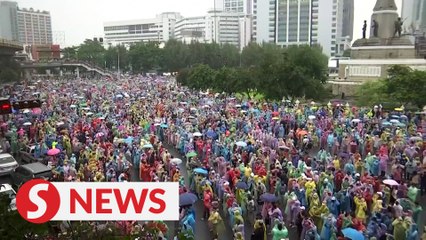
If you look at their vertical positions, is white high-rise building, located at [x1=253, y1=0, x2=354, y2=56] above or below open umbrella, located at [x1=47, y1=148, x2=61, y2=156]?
above

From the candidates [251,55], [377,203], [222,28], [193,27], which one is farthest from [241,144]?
[193,27]

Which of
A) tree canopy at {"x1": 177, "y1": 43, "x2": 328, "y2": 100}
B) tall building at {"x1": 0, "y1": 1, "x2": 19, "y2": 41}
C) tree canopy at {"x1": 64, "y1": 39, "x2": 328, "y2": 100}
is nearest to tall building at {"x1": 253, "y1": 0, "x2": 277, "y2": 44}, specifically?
tree canopy at {"x1": 64, "y1": 39, "x2": 328, "y2": 100}

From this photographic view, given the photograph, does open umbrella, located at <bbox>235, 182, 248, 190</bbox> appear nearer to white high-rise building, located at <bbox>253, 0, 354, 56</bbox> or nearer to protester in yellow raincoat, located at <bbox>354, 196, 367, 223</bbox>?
protester in yellow raincoat, located at <bbox>354, 196, 367, 223</bbox>

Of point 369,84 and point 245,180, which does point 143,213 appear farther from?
point 369,84

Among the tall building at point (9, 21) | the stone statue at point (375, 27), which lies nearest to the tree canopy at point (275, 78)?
the stone statue at point (375, 27)

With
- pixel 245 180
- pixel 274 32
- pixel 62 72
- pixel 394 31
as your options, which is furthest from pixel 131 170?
pixel 274 32

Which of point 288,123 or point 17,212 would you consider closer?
point 17,212

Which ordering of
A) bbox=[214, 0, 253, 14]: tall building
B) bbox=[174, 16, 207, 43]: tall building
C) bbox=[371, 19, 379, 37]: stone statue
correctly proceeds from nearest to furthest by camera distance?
bbox=[371, 19, 379, 37]: stone statue, bbox=[174, 16, 207, 43]: tall building, bbox=[214, 0, 253, 14]: tall building
